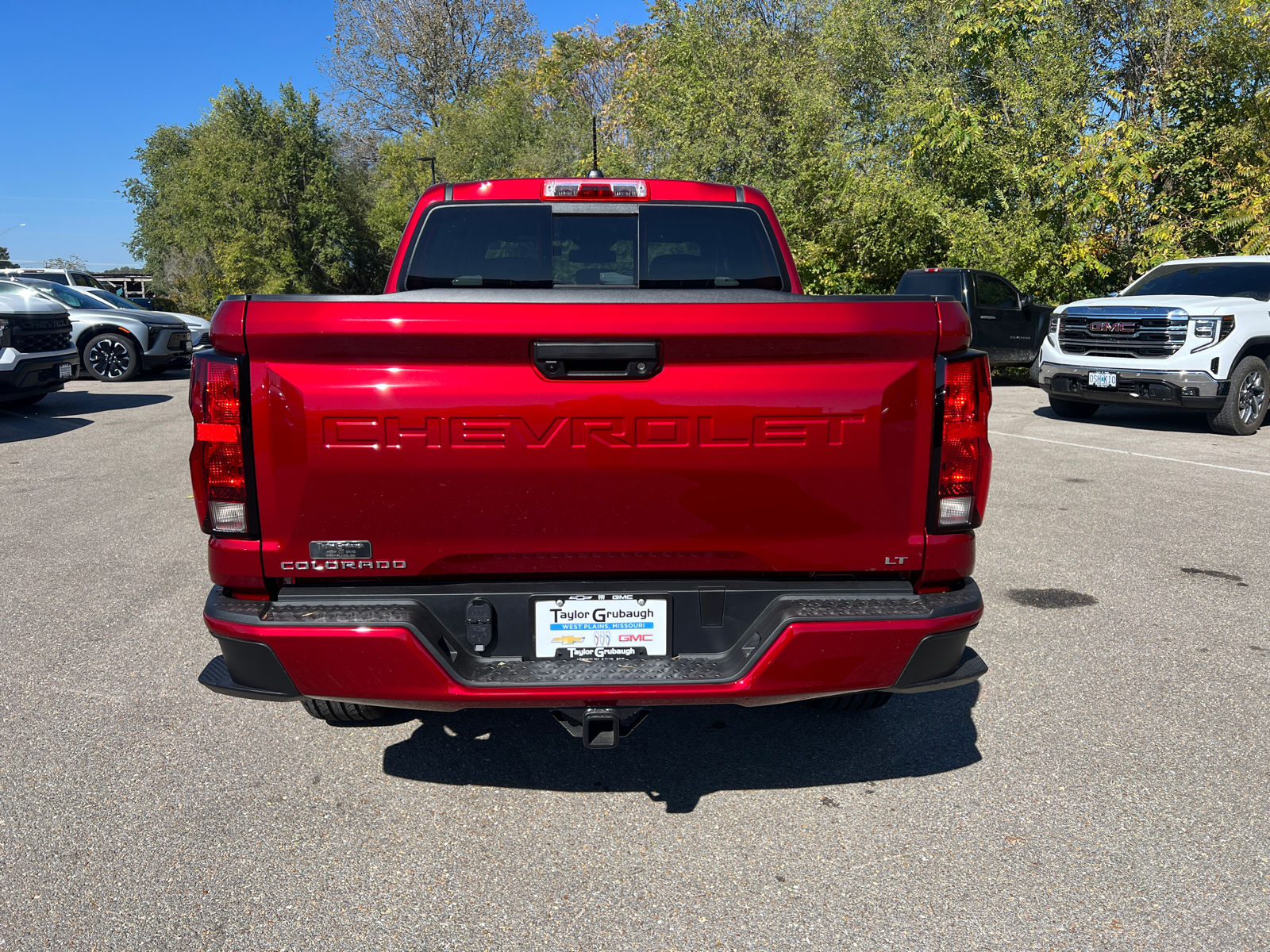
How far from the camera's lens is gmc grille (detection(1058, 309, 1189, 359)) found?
432 inches

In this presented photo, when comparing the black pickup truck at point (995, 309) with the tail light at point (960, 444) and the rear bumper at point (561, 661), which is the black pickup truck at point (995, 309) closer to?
the tail light at point (960, 444)

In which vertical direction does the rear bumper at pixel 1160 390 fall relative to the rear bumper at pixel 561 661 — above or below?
below

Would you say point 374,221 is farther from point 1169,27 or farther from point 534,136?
point 1169,27

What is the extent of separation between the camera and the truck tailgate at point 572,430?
2475mm

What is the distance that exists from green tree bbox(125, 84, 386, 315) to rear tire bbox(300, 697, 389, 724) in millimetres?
42732

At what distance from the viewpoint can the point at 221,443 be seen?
8.32 ft

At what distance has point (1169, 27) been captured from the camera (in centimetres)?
Result: 1978

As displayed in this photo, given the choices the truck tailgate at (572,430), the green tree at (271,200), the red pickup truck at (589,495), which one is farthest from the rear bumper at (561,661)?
the green tree at (271,200)

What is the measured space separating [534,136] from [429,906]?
49684 mm

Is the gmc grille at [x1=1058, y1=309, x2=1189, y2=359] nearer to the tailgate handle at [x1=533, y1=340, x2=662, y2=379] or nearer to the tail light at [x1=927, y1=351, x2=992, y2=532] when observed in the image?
the tail light at [x1=927, y1=351, x2=992, y2=532]

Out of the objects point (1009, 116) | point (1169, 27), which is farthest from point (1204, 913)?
point (1169, 27)

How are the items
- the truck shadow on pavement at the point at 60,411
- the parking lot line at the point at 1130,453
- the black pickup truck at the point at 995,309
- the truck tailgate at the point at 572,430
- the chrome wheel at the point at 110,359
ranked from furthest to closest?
1. the chrome wheel at the point at 110,359
2. the black pickup truck at the point at 995,309
3. the truck shadow on pavement at the point at 60,411
4. the parking lot line at the point at 1130,453
5. the truck tailgate at the point at 572,430

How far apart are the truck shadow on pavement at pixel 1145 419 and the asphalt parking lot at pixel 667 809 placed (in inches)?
308

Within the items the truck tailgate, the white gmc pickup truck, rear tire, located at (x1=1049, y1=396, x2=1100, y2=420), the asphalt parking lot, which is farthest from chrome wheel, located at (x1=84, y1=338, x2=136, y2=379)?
the truck tailgate
